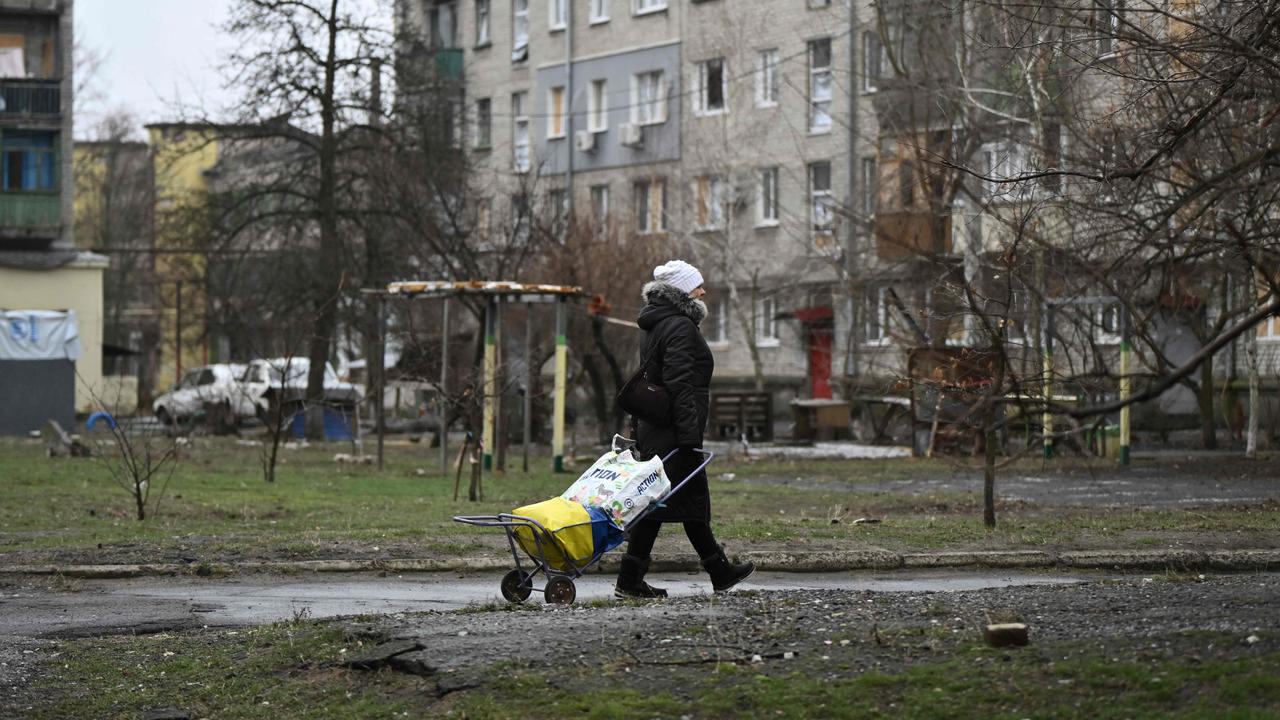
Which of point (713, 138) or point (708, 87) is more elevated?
point (708, 87)

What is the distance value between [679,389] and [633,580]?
1.10 metres

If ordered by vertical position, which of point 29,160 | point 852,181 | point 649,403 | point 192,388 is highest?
point 29,160

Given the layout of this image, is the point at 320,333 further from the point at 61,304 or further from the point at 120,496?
the point at 120,496

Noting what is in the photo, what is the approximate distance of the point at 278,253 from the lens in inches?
1688

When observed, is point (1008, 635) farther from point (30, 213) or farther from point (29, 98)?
point (29, 98)

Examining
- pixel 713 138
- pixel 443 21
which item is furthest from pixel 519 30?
pixel 713 138

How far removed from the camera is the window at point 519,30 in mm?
62656

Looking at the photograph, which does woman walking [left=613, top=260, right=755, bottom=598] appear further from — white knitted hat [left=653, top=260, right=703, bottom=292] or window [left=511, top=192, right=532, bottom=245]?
window [left=511, top=192, right=532, bottom=245]

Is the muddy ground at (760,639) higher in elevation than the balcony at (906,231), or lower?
lower

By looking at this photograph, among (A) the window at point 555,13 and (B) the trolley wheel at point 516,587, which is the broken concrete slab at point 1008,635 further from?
(A) the window at point 555,13

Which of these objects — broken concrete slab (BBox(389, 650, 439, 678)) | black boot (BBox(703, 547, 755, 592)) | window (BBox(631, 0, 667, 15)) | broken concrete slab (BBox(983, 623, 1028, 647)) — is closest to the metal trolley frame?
black boot (BBox(703, 547, 755, 592))

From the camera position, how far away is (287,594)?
11.6m

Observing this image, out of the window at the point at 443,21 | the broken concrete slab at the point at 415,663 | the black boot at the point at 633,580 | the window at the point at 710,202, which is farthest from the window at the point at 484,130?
the broken concrete slab at the point at 415,663

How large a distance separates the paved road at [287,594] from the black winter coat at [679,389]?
90 cm
